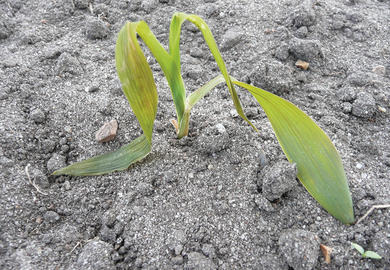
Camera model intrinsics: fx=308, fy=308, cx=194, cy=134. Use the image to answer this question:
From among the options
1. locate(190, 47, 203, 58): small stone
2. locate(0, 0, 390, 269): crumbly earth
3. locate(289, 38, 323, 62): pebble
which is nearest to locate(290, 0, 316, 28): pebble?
locate(0, 0, 390, 269): crumbly earth

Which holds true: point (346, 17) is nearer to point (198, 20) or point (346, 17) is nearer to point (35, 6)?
point (198, 20)

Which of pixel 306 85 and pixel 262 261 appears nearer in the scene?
pixel 262 261

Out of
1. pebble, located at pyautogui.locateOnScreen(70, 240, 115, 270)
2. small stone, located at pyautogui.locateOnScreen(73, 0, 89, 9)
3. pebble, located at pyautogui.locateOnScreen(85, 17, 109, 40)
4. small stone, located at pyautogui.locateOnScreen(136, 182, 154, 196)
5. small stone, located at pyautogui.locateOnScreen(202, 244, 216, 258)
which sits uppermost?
small stone, located at pyautogui.locateOnScreen(73, 0, 89, 9)

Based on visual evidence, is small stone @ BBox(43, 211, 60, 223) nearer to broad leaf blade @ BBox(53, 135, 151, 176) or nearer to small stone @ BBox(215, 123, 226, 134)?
broad leaf blade @ BBox(53, 135, 151, 176)

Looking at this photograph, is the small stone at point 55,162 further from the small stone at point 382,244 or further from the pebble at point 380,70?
the pebble at point 380,70

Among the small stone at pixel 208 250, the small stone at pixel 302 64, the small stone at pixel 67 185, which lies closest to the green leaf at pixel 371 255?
the small stone at pixel 208 250

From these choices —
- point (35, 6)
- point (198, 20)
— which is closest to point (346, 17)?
point (198, 20)
